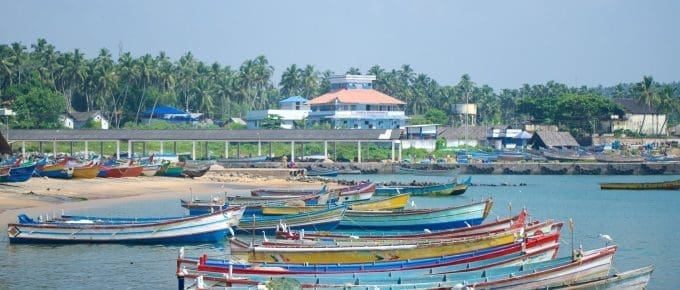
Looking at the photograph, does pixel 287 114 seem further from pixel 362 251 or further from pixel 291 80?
pixel 362 251

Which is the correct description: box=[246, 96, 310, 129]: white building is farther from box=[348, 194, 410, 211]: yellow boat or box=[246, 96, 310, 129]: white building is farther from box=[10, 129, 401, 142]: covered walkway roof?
box=[348, 194, 410, 211]: yellow boat

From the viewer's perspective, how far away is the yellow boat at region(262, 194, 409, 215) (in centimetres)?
4516

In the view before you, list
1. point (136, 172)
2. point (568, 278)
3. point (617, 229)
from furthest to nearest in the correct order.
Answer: point (136, 172) → point (617, 229) → point (568, 278)

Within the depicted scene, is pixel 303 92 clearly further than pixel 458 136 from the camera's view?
Yes

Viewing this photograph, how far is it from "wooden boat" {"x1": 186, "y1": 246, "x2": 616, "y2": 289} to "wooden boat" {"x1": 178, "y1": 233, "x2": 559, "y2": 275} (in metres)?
0.22

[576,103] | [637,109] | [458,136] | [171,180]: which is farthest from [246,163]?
[637,109]

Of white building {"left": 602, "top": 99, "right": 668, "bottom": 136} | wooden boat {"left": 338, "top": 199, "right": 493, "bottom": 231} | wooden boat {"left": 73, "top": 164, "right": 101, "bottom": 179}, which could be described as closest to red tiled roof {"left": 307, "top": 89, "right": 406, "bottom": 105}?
white building {"left": 602, "top": 99, "right": 668, "bottom": 136}

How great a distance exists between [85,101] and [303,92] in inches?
1336

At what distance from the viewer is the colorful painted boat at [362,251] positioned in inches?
1161

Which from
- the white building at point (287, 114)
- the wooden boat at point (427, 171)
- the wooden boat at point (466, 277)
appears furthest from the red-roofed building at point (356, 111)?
the wooden boat at point (466, 277)

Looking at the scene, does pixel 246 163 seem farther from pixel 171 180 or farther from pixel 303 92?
pixel 303 92

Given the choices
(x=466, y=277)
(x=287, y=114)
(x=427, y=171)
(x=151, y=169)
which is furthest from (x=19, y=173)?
(x=287, y=114)

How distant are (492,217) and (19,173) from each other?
90.6 feet

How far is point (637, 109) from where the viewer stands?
12556cm
